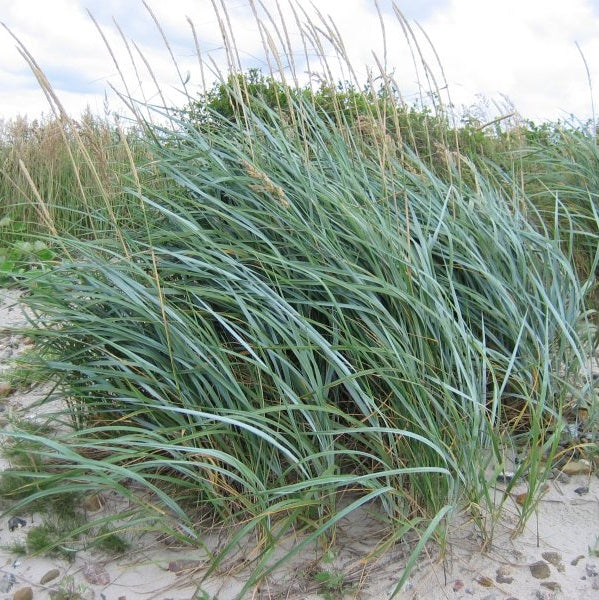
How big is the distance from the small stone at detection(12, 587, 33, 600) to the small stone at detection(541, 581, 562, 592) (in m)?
1.74

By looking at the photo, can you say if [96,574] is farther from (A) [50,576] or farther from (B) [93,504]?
(B) [93,504]

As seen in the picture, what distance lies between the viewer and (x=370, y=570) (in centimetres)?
230

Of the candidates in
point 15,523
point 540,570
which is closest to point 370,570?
point 540,570

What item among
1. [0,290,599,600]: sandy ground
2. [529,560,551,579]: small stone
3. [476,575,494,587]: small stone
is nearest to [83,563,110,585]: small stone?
[0,290,599,600]: sandy ground

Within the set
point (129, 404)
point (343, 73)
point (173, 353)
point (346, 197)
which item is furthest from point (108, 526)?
point (343, 73)

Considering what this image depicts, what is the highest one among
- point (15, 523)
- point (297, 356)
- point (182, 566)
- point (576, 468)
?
point (297, 356)

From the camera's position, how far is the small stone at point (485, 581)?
227 centimetres

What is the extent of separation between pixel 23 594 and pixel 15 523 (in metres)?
0.43

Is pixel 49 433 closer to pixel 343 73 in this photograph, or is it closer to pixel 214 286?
pixel 214 286

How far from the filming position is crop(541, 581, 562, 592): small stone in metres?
2.28

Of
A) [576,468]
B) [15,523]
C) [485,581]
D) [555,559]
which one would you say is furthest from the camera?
[576,468]

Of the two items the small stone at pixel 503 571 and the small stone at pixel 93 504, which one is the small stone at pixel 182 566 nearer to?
the small stone at pixel 93 504

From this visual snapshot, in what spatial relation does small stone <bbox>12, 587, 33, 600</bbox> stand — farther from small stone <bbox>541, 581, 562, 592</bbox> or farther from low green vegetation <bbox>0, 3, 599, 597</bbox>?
small stone <bbox>541, 581, 562, 592</bbox>

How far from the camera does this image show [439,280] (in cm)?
310
